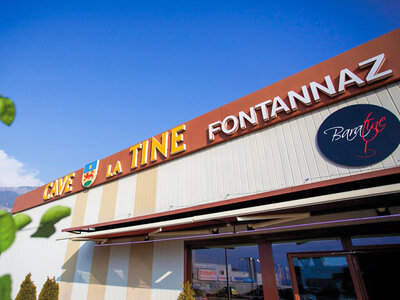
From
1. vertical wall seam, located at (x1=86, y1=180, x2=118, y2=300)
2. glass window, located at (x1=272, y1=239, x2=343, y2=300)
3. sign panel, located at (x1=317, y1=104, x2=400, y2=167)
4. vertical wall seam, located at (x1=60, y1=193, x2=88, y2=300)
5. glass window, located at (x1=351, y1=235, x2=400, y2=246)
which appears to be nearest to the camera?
glass window, located at (x1=351, y1=235, x2=400, y2=246)

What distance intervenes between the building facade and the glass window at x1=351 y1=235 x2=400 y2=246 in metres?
0.02

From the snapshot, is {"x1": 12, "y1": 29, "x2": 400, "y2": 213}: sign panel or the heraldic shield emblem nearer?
{"x1": 12, "y1": 29, "x2": 400, "y2": 213}: sign panel

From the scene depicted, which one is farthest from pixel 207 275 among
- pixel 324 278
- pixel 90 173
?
pixel 90 173

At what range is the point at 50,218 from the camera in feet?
2.61

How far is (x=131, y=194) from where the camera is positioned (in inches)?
382

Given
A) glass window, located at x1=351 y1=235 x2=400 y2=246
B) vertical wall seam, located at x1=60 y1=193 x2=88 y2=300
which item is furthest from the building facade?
vertical wall seam, located at x1=60 y1=193 x2=88 y2=300

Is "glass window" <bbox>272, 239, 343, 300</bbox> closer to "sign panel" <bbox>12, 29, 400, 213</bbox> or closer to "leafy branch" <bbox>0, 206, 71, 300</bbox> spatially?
"sign panel" <bbox>12, 29, 400, 213</bbox>

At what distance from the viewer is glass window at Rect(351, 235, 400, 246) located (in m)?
4.90

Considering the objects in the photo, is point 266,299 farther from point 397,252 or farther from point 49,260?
point 49,260

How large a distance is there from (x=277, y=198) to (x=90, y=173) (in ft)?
33.3

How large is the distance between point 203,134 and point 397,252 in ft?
19.1

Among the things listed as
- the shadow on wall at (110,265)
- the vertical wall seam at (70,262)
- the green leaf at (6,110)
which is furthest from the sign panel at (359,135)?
the vertical wall seam at (70,262)

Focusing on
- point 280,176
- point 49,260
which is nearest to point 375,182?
point 280,176

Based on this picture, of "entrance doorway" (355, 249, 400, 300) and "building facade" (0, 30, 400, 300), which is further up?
"building facade" (0, 30, 400, 300)
